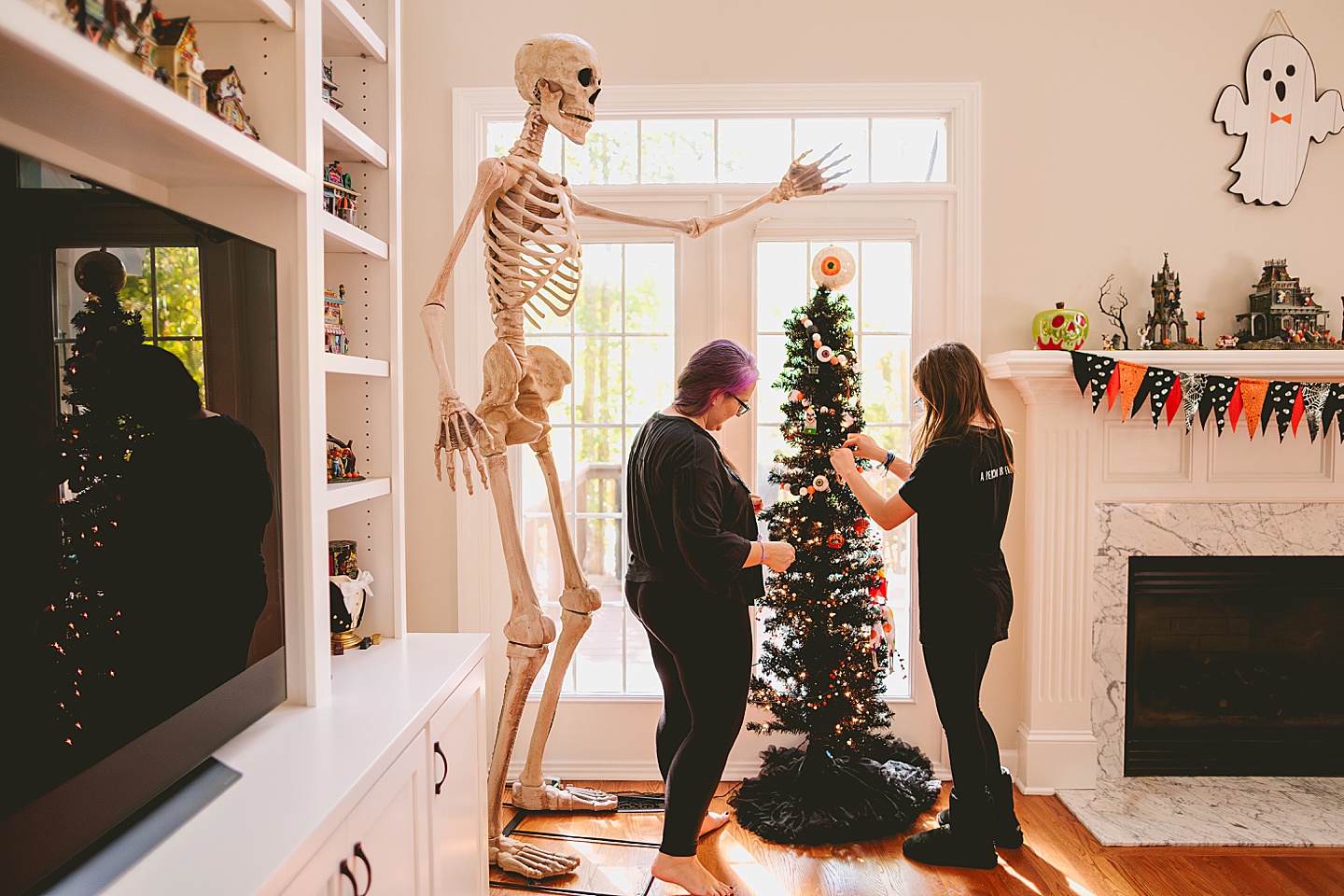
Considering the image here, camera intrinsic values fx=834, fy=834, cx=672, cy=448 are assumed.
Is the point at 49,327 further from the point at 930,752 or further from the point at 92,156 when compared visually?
the point at 930,752

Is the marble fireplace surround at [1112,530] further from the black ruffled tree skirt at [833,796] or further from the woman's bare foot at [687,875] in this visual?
the woman's bare foot at [687,875]

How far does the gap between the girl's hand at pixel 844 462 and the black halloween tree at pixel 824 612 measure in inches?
5.3

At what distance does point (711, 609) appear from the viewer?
2.35 metres

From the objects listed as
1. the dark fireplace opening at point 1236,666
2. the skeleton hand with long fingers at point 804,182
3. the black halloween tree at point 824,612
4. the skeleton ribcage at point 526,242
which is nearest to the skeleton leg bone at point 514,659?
the skeleton ribcage at point 526,242

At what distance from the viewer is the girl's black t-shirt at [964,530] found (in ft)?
8.30

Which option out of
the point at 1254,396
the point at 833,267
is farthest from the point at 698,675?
the point at 1254,396

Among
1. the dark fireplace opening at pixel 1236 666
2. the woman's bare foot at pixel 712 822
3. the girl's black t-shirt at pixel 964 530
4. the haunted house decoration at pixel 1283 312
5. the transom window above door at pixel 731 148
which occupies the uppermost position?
the transom window above door at pixel 731 148

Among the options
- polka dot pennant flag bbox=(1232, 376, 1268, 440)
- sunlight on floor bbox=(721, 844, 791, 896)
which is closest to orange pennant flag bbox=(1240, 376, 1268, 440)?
polka dot pennant flag bbox=(1232, 376, 1268, 440)

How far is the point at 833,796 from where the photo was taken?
9.84 ft

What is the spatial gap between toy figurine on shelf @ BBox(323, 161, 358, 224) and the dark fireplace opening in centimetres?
310

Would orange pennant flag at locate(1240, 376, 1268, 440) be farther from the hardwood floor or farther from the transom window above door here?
the hardwood floor

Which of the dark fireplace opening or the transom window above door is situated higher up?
the transom window above door

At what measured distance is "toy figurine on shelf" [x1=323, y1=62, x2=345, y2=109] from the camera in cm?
224

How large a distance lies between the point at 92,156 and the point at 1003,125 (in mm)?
3053
